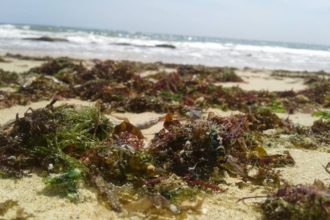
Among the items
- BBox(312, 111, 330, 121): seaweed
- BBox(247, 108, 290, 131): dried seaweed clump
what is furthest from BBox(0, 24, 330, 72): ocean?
BBox(247, 108, 290, 131): dried seaweed clump

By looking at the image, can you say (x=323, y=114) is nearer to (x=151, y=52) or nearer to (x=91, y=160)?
(x=91, y=160)

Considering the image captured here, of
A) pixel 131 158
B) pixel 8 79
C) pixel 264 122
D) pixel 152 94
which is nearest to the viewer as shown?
pixel 131 158

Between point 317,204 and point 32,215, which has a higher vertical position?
point 317,204

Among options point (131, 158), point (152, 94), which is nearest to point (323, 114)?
point (152, 94)

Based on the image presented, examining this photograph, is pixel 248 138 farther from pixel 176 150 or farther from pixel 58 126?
pixel 58 126

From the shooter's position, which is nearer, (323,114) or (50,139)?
(50,139)

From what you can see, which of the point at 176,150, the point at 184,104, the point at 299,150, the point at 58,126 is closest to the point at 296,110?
the point at 184,104

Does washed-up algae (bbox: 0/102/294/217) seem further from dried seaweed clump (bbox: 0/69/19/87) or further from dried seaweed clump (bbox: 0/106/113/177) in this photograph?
dried seaweed clump (bbox: 0/69/19/87)

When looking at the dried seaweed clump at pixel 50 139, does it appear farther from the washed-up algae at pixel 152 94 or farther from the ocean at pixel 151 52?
the ocean at pixel 151 52

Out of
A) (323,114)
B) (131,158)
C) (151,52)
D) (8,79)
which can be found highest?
(131,158)
